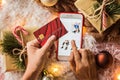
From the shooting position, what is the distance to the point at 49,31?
122 cm

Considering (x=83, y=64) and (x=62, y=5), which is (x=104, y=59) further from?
(x=62, y=5)

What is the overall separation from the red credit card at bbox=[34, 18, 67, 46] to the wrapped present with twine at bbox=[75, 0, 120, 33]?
0.09 m

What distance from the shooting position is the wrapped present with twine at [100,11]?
3.95 ft

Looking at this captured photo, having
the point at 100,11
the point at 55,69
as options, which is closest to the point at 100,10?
the point at 100,11

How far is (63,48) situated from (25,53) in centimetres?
13

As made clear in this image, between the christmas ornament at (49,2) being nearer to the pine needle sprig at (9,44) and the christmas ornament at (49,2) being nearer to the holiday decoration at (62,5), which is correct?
the holiday decoration at (62,5)

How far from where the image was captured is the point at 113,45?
1275 mm

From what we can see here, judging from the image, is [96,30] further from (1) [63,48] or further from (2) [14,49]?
(2) [14,49]

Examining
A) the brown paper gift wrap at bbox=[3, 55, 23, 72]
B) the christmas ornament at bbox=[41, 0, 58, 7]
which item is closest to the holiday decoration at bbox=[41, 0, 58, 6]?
the christmas ornament at bbox=[41, 0, 58, 7]

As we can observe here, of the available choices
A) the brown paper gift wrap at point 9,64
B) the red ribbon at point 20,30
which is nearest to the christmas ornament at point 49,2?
the red ribbon at point 20,30

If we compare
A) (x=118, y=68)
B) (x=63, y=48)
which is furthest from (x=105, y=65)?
(x=63, y=48)

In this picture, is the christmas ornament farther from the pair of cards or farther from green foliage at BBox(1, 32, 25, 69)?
green foliage at BBox(1, 32, 25, 69)

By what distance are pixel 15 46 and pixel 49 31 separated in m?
0.13

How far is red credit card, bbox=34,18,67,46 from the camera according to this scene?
122cm
